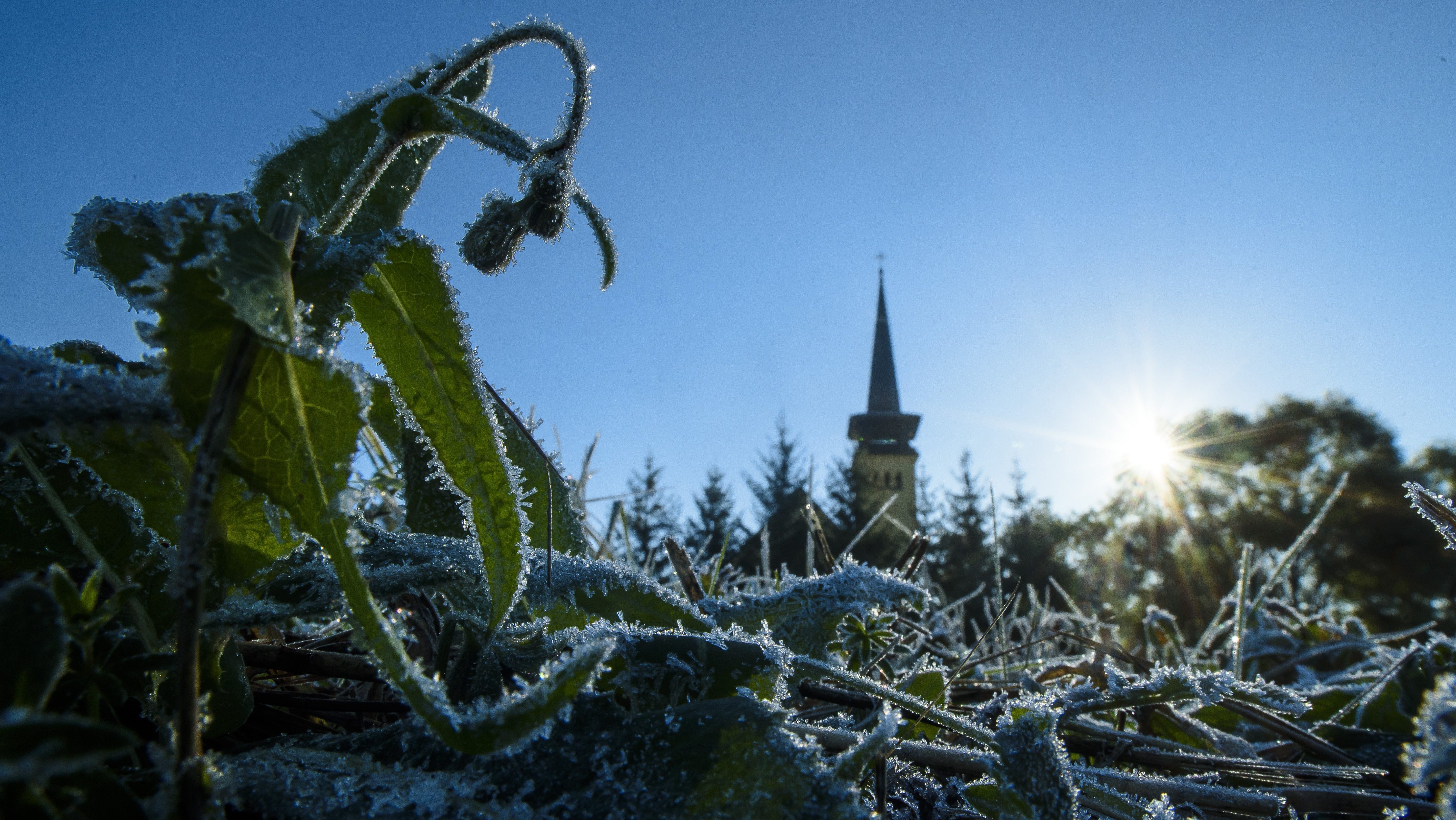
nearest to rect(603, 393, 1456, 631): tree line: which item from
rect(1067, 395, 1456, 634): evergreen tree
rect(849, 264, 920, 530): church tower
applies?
rect(1067, 395, 1456, 634): evergreen tree

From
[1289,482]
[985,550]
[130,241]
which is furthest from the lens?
[985,550]

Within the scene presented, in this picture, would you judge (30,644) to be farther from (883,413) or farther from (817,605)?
(883,413)

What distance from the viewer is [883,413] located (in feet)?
112

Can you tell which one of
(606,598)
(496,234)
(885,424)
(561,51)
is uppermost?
(885,424)

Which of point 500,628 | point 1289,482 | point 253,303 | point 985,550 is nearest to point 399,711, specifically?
point 500,628

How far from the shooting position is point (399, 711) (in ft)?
1.99

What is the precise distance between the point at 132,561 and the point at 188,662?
0.27 metres

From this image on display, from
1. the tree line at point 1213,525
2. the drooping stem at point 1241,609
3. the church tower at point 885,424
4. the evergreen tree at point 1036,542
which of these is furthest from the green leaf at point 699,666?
the church tower at point 885,424

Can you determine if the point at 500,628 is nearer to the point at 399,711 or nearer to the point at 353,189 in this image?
the point at 399,711

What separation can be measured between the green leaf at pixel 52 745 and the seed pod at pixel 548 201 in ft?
1.74

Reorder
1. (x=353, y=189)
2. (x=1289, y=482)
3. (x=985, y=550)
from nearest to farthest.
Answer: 1. (x=353, y=189)
2. (x=1289, y=482)
3. (x=985, y=550)

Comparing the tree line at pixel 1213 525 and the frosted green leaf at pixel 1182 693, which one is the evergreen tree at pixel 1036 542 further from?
the frosted green leaf at pixel 1182 693

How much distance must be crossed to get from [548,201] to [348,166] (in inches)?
8.3

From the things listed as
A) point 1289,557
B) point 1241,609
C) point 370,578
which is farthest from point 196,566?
point 1289,557
